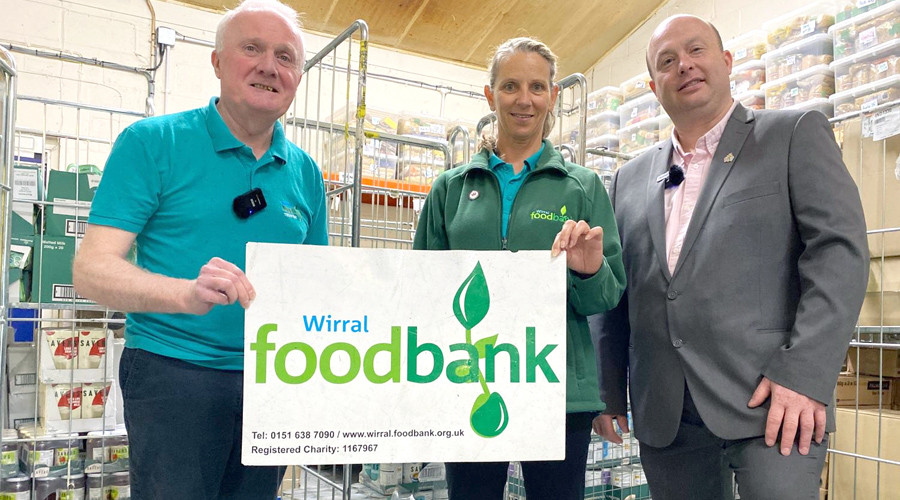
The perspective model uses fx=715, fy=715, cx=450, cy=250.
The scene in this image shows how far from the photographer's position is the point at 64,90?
207 inches

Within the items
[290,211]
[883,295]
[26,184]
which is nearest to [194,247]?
[290,211]

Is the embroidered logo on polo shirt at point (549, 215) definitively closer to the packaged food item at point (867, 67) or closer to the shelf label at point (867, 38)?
the packaged food item at point (867, 67)

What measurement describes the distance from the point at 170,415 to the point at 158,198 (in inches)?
15.9

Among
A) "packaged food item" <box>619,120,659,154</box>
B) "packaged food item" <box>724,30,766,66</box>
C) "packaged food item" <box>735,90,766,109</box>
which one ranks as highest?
"packaged food item" <box>724,30,766,66</box>

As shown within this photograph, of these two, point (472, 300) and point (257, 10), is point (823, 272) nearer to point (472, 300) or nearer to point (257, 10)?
point (472, 300)

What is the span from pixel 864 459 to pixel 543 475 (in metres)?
2.12

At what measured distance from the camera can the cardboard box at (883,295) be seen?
9.13ft

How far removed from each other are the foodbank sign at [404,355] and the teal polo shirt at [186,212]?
109mm

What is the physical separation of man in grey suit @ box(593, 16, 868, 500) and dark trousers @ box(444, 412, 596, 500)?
25 centimetres

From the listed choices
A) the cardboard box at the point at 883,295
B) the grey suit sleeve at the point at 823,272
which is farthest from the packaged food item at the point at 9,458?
the cardboard box at the point at 883,295

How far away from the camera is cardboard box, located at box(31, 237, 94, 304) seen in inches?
123

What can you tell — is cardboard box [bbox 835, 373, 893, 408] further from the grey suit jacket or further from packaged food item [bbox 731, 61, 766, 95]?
the grey suit jacket

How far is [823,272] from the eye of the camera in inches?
58.3

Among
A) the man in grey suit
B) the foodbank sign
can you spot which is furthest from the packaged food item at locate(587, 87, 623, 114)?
the foodbank sign
